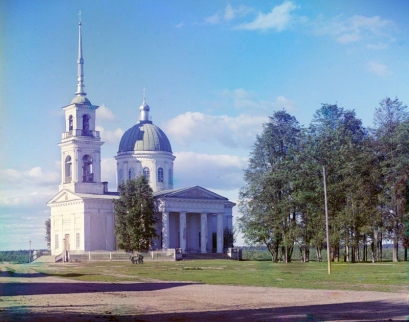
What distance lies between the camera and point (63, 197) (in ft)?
277

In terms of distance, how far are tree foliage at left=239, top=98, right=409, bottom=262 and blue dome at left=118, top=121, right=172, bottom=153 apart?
30540 millimetres

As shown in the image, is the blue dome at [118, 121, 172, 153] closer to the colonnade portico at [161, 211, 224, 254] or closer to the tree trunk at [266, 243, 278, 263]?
the colonnade portico at [161, 211, 224, 254]

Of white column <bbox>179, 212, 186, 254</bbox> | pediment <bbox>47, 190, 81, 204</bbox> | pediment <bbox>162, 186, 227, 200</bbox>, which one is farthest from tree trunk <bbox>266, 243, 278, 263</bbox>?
pediment <bbox>47, 190, 81, 204</bbox>

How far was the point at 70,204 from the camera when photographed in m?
82.9

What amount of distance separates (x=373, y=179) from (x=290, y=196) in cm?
704

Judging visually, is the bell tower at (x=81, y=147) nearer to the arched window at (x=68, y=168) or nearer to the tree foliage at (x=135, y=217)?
the arched window at (x=68, y=168)

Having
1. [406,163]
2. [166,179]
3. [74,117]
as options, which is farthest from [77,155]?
[406,163]

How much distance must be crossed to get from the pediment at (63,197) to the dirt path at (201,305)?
57.8m

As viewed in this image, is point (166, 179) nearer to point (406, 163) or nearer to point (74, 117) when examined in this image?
point (74, 117)

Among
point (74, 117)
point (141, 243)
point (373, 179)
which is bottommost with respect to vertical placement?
point (141, 243)

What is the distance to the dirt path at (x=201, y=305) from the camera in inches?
615

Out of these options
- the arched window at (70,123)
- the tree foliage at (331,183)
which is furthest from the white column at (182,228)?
the tree foliage at (331,183)

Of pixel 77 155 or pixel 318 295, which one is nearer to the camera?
pixel 318 295

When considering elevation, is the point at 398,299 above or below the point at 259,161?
below
